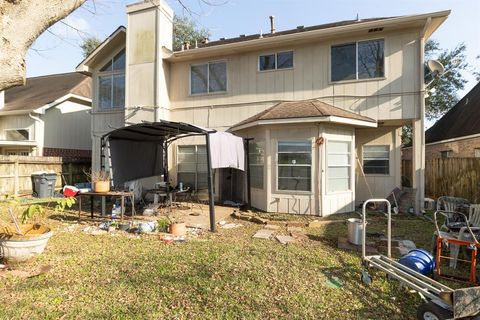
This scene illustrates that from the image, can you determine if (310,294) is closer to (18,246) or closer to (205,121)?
(18,246)

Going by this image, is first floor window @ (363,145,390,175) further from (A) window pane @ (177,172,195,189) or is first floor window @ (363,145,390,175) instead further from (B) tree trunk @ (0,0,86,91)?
(B) tree trunk @ (0,0,86,91)

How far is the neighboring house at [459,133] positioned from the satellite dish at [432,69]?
19.6ft

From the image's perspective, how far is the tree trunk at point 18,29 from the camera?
10.1ft

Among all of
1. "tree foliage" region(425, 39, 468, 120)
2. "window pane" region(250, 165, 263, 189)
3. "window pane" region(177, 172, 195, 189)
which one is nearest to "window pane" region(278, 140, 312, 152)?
"window pane" region(250, 165, 263, 189)

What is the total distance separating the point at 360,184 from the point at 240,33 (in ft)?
33.7

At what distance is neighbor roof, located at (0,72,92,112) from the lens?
15.7m

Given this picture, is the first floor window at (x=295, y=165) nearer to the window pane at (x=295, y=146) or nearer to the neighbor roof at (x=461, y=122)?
the window pane at (x=295, y=146)

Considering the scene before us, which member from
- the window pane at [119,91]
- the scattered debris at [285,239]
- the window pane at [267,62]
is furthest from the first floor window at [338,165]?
the window pane at [119,91]

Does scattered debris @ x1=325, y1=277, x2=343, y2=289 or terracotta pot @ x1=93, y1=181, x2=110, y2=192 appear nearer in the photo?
scattered debris @ x1=325, y1=277, x2=343, y2=289

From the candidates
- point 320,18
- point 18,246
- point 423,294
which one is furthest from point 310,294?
point 320,18

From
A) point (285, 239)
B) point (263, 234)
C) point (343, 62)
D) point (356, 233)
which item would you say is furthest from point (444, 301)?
point (343, 62)

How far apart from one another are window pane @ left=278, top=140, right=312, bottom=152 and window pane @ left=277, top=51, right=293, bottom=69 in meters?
3.40

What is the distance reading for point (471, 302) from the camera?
289 centimetres

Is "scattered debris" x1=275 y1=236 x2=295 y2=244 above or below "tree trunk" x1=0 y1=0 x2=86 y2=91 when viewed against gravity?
below
